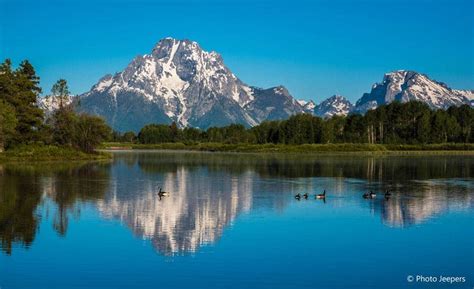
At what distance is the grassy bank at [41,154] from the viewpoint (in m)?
92.6

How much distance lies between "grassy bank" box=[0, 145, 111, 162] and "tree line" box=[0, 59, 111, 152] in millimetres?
2001

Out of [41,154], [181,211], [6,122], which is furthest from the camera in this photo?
[41,154]

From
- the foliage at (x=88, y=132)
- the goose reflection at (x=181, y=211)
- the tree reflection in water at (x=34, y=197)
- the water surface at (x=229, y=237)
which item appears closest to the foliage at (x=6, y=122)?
the foliage at (x=88, y=132)

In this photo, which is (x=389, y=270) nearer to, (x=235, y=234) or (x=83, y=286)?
(x=235, y=234)

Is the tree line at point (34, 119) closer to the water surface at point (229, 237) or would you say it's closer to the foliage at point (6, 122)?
the foliage at point (6, 122)

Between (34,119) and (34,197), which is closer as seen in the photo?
(34,197)

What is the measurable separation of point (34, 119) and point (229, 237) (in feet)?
253

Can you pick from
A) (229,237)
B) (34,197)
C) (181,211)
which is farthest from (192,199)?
(229,237)

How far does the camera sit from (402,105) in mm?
199750

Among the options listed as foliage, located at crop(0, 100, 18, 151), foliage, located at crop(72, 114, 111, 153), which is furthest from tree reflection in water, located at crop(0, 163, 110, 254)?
foliage, located at crop(72, 114, 111, 153)

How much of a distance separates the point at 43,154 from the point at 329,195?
62569mm

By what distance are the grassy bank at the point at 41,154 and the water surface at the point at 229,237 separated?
42215 mm

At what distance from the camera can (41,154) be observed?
317 ft

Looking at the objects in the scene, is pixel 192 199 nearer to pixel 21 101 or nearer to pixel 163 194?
pixel 163 194
